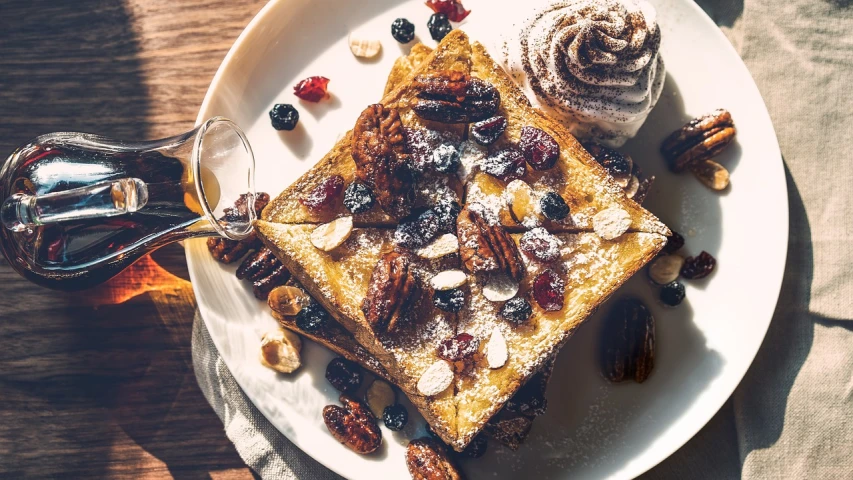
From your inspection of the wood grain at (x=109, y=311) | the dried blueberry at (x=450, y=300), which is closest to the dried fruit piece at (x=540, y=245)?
the dried blueberry at (x=450, y=300)

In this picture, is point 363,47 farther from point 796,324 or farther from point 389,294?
point 796,324

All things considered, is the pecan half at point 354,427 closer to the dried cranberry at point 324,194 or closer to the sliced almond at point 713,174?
the dried cranberry at point 324,194

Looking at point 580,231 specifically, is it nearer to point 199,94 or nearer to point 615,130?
point 615,130

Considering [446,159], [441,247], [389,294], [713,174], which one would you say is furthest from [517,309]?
[713,174]

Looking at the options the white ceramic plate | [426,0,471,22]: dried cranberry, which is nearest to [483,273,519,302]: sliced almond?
the white ceramic plate

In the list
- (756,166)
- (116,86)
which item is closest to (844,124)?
(756,166)

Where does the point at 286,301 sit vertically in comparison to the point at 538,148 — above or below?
below
